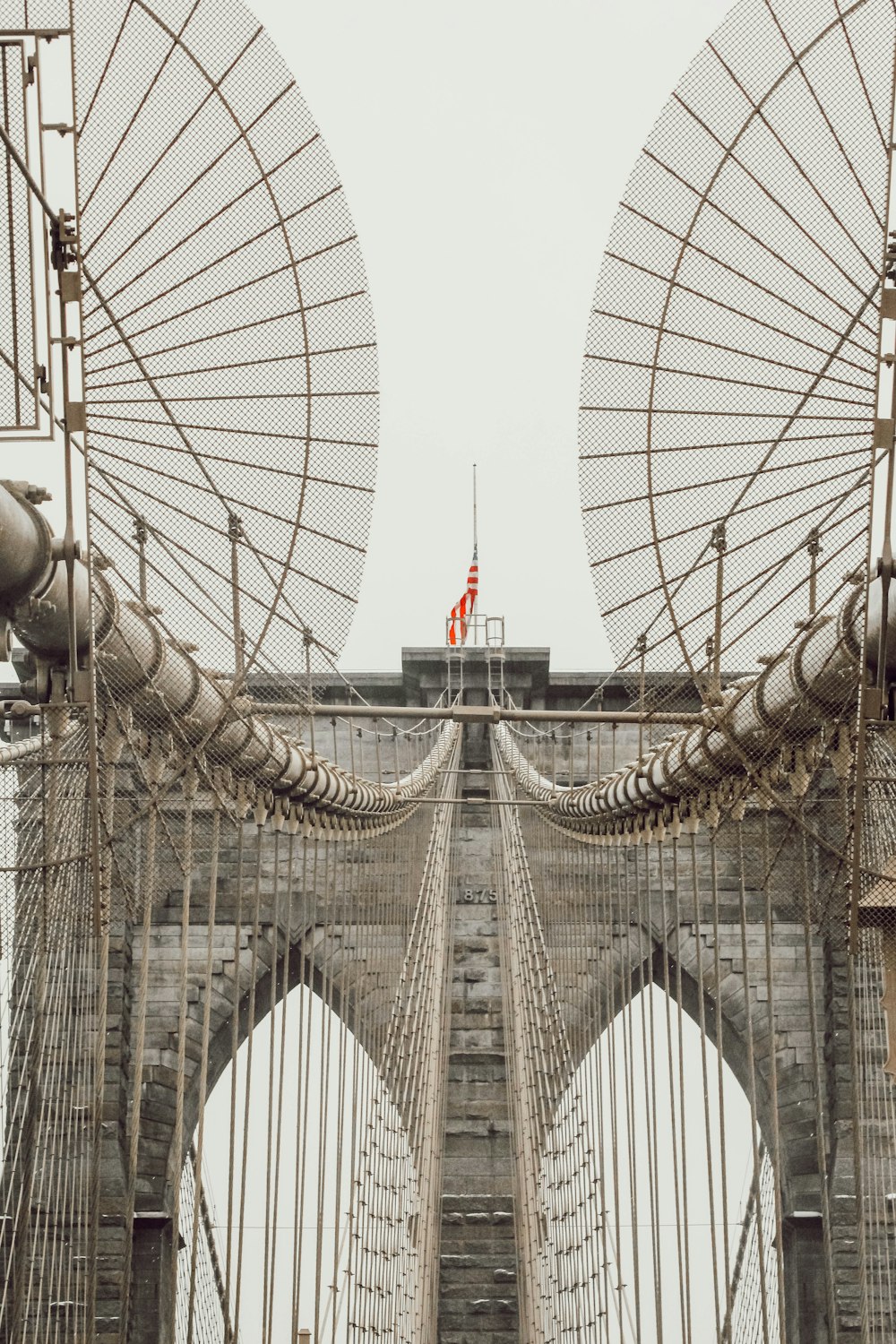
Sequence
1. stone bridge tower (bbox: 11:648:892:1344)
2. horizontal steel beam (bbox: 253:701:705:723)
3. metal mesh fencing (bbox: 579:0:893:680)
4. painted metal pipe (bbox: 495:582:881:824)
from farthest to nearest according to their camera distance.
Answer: stone bridge tower (bbox: 11:648:892:1344)
horizontal steel beam (bbox: 253:701:705:723)
metal mesh fencing (bbox: 579:0:893:680)
painted metal pipe (bbox: 495:582:881:824)

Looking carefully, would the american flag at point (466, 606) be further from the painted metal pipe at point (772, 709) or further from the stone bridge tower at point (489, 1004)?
the painted metal pipe at point (772, 709)

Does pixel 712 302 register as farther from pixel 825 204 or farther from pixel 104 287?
pixel 104 287

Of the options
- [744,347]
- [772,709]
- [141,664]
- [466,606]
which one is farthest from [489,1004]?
[141,664]

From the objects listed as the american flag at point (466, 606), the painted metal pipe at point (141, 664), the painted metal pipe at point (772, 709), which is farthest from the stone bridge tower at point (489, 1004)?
the painted metal pipe at point (141, 664)

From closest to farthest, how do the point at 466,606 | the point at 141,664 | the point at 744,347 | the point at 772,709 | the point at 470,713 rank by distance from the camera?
1. the point at 141,664
2. the point at 772,709
3. the point at 744,347
4. the point at 470,713
5. the point at 466,606

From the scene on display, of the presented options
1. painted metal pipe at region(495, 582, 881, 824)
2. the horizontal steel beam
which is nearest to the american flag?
the horizontal steel beam

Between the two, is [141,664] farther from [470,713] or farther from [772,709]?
[470,713]

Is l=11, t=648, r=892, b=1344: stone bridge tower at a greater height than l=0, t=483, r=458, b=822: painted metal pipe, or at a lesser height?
greater

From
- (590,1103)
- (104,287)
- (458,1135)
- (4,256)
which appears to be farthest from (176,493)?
(458,1135)

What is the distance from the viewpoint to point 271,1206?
5.99 meters

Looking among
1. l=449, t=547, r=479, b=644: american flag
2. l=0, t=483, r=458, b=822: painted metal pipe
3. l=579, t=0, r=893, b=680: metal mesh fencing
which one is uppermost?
l=449, t=547, r=479, b=644: american flag

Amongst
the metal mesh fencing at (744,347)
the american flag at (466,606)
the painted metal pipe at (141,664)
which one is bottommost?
the painted metal pipe at (141,664)

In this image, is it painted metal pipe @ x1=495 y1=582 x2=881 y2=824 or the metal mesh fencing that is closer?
painted metal pipe @ x1=495 y1=582 x2=881 y2=824

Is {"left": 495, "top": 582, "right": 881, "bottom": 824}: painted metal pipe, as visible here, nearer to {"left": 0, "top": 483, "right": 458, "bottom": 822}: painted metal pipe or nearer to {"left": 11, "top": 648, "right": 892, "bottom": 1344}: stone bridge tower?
{"left": 0, "top": 483, "right": 458, "bottom": 822}: painted metal pipe
